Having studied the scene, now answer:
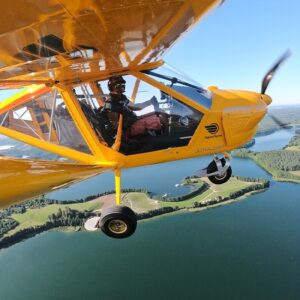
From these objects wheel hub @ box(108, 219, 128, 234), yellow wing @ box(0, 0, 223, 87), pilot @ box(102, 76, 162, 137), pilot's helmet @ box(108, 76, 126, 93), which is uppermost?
yellow wing @ box(0, 0, 223, 87)

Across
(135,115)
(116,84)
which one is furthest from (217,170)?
(116,84)

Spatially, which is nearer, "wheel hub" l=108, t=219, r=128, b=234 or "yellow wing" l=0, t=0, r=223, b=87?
"yellow wing" l=0, t=0, r=223, b=87

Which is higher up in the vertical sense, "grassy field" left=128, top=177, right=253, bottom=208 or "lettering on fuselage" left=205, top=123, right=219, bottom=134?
"lettering on fuselage" left=205, top=123, right=219, bottom=134

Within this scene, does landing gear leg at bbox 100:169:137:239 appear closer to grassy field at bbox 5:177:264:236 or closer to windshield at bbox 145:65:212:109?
windshield at bbox 145:65:212:109

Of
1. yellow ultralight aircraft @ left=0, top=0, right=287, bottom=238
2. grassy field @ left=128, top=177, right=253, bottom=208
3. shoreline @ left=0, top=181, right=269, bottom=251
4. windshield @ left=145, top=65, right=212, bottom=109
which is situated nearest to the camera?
yellow ultralight aircraft @ left=0, top=0, right=287, bottom=238

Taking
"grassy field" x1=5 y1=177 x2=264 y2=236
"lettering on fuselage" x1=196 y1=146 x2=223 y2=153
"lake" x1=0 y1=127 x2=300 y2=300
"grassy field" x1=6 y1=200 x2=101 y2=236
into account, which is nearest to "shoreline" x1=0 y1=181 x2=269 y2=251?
"grassy field" x1=5 y1=177 x2=264 y2=236

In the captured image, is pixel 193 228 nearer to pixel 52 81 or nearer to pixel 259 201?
pixel 259 201
